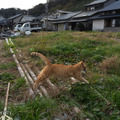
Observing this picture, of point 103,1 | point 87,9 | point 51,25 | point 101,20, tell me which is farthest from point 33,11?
point 101,20

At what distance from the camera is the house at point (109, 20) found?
1773 centimetres

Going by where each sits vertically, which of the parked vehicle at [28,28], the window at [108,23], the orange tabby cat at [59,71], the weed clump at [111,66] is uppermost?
the window at [108,23]

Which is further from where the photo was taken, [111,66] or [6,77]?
[111,66]

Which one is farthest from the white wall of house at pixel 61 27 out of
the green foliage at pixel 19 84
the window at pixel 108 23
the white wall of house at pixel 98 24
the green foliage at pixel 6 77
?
the green foliage at pixel 19 84

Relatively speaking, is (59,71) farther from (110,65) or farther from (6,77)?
(110,65)

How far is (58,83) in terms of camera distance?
3133 mm

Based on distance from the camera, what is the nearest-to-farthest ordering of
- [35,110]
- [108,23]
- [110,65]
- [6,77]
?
[35,110]
[6,77]
[110,65]
[108,23]

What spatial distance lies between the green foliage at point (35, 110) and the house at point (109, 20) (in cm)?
1839

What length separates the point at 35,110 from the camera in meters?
1.93

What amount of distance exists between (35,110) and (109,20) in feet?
68.2

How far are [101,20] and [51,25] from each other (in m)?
15.6

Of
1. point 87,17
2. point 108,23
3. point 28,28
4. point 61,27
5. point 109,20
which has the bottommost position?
point 28,28

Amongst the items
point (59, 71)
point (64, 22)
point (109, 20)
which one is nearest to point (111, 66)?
point (59, 71)

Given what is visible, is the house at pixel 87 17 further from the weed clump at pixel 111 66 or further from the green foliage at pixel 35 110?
the green foliage at pixel 35 110
